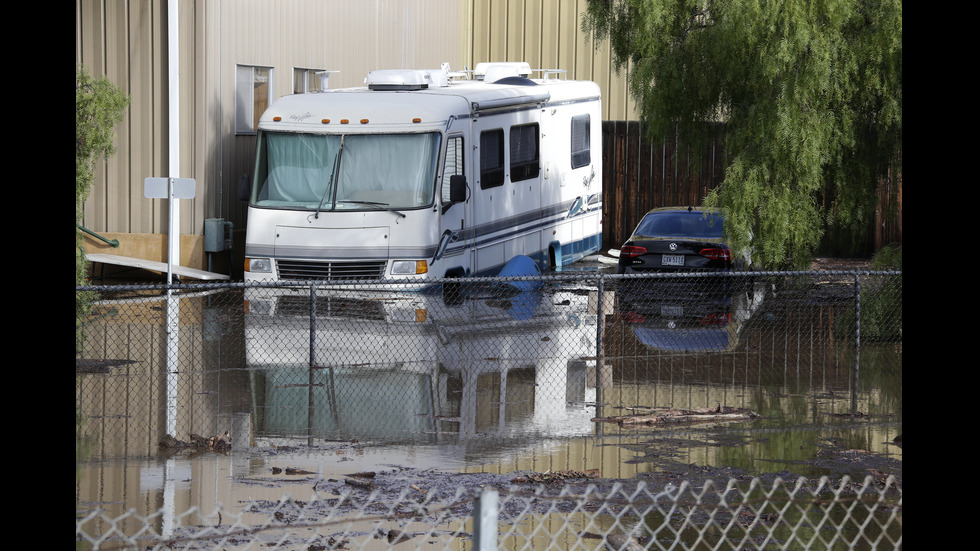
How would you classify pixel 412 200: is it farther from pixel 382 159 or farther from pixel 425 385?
pixel 425 385

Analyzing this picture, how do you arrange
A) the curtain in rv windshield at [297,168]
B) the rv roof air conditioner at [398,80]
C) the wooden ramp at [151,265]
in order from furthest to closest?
the wooden ramp at [151,265] → the rv roof air conditioner at [398,80] → the curtain in rv windshield at [297,168]

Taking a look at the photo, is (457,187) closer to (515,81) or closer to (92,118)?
(515,81)

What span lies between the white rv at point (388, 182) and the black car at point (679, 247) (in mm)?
2003

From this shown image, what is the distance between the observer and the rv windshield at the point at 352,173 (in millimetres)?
16781

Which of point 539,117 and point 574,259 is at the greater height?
point 539,117

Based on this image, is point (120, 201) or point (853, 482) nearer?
point (853, 482)

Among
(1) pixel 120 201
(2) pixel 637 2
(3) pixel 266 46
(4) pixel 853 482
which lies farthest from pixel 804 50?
(1) pixel 120 201

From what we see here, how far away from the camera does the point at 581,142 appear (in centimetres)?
2225

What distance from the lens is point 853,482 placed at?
8758 millimetres

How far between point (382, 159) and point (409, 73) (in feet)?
6.31

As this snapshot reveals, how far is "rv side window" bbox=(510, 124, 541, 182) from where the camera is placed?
1917 centimetres

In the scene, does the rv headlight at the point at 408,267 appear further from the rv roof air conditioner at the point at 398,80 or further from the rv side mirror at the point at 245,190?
the rv roof air conditioner at the point at 398,80

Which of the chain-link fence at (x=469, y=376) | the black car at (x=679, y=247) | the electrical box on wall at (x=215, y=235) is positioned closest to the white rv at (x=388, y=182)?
the chain-link fence at (x=469, y=376)

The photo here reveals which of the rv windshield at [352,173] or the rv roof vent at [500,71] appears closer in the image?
the rv windshield at [352,173]
